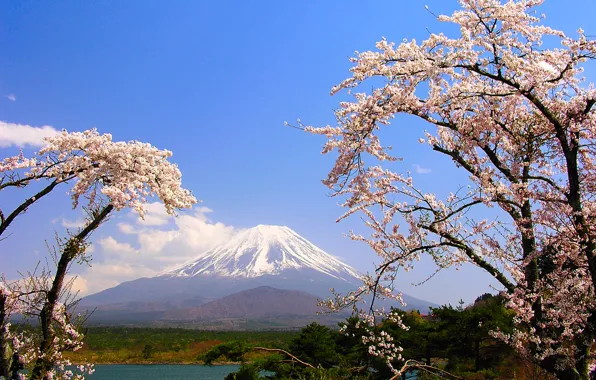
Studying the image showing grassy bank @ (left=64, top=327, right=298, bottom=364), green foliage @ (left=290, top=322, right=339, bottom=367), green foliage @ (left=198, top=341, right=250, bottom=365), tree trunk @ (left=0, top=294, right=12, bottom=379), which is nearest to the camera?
tree trunk @ (left=0, top=294, right=12, bottom=379)

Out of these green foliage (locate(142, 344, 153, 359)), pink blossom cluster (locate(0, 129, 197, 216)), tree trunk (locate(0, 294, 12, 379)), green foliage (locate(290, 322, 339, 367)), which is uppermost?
pink blossom cluster (locate(0, 129, 197, 216))

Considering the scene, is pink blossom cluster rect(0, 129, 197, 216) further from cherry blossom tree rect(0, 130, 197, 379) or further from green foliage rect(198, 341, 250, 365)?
green foliage rect(198, 341, 250, 365)

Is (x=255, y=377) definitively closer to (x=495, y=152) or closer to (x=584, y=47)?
(x=495, y=152)

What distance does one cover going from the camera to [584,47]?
14.8 feet

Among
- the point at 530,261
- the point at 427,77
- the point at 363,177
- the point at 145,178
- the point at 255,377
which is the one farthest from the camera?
the point at 255,377

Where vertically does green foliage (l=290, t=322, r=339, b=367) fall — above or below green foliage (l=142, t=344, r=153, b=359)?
above

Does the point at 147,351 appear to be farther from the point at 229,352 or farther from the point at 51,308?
the point at 51,308

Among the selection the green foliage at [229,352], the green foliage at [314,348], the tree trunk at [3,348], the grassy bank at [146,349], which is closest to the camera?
the tree trunk at [3,348]

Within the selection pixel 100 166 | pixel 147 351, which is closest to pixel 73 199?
pixel 100 166

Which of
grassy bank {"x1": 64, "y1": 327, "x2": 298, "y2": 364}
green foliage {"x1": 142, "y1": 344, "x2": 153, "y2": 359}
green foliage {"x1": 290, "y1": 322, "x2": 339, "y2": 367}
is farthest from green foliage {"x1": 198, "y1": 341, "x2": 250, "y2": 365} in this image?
green foliage {"x1": 142, "y1": 344, "x2": 153, "y2": 359}

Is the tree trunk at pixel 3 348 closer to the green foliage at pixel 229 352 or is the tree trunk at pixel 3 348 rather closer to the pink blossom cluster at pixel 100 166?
the pink blossom cluster at pixel 100 166

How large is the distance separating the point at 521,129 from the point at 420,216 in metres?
1.53

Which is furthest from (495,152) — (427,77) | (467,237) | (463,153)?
(427,77)

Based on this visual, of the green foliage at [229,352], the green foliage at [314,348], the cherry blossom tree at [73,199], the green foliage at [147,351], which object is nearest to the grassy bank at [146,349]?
the green foliage at [147,351]
